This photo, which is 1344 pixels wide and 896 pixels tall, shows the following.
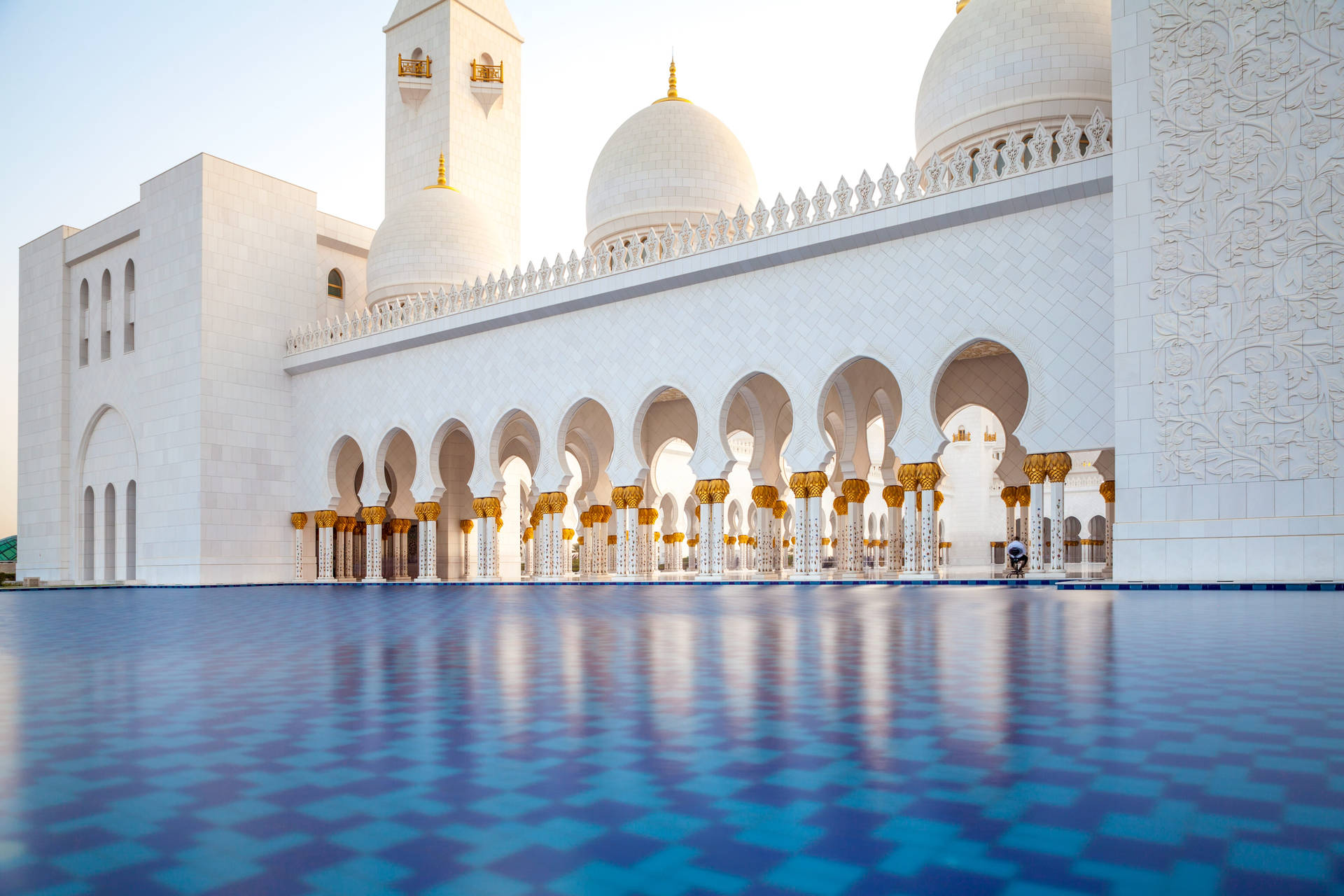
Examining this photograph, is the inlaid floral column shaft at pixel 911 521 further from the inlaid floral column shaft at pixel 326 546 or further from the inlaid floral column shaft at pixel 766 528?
the inlaid floral column shaft at pixel 326 546

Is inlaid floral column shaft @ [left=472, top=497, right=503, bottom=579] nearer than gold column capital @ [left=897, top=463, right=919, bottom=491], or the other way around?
gold column capital @ [left=897, top=463, right=919, bottom=491]

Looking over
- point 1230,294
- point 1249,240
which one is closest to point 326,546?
point 1230,294

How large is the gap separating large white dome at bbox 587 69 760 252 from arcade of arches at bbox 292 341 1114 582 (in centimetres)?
271

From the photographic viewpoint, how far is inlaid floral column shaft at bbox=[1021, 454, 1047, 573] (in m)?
8.66

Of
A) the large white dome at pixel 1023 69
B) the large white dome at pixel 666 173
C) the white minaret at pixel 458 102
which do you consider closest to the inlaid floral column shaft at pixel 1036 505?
the large white dome at pixel 1023 69

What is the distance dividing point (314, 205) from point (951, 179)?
10.8 metres

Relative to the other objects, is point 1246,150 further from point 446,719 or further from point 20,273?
point 20,273

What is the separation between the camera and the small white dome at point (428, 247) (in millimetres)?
15180

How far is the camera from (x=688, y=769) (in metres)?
1.46

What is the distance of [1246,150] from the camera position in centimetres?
727

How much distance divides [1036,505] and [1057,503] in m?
0.19

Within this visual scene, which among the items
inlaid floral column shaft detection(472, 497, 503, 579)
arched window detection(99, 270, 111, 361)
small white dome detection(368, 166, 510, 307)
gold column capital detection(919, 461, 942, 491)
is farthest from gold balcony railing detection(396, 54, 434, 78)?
gold column capital detection(919, 461, 942, 491)

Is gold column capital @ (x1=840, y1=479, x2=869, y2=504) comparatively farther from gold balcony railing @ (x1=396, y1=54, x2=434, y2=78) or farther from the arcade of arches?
gold balcony railing @ (x1=396, y1=54, x2=434, y2=78)

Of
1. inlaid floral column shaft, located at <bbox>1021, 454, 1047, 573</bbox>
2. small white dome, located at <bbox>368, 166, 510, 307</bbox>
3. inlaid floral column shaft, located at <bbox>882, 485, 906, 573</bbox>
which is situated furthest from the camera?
small white dome, located at <bbox>368, 166, 510, 307</bbox>
